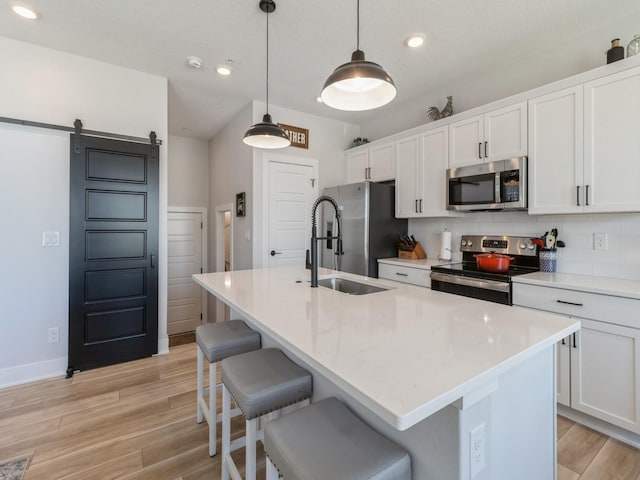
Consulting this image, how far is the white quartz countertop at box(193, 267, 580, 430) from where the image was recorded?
725 millimetres

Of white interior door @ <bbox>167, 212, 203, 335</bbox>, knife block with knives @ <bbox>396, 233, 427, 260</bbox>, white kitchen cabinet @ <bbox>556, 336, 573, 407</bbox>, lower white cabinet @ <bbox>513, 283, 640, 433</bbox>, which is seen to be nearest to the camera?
lower white cabinet @ <bbox>513, 283, 640, 433</bbox>

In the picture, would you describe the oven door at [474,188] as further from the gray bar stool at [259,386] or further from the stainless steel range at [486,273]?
the gray bar stool at [259,386]

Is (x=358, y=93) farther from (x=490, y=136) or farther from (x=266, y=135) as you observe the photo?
(x=490, y=136)

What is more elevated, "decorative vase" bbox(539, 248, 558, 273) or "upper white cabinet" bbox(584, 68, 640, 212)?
"upper white cabinet" bbox(584, 68, 640, 212)

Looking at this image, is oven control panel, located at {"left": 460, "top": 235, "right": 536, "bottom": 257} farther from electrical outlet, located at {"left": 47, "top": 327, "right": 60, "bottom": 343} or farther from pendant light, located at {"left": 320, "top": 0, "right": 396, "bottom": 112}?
electrical outlet, located at {"left": 47, "top": 327, "right": 60, "bottom": 343}

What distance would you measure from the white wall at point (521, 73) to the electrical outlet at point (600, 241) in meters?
1.32

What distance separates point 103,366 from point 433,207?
3.64 meters

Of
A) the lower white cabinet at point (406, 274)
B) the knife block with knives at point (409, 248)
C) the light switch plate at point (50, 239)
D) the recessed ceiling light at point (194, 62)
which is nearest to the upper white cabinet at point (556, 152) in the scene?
the lower white cabinet at point (406, 274)

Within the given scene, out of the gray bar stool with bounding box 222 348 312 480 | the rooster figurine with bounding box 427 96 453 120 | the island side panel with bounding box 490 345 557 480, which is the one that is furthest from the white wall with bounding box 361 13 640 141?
the gray bar stool with bounding box 222 348 312 480

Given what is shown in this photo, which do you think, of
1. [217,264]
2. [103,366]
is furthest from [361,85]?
[217,264]

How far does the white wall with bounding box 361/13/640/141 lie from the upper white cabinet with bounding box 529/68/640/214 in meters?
0.50

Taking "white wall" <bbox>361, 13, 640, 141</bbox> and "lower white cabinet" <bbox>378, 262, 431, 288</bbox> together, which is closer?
"white wall" <bbox>361, 13, 640, 141</bbox>

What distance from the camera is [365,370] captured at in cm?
82

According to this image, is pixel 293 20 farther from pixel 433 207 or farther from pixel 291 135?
pixel 433 207
